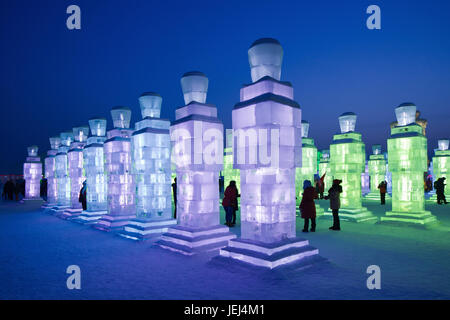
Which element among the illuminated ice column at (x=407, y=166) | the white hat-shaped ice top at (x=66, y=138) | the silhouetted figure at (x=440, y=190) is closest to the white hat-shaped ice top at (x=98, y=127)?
the white hat-shaped ice top at (x=66, y=138)

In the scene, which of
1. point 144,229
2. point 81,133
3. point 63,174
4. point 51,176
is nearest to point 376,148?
point 144,229

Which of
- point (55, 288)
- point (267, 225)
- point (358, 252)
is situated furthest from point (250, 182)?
point (55, 288)

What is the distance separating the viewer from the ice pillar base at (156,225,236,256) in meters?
6.58

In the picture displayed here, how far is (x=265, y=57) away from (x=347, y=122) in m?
7.46

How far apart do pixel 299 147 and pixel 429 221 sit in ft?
22.2

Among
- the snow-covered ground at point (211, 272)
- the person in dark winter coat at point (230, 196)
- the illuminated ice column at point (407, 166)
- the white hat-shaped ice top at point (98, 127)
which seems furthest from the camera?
the white hat-shaped ice top at point (98, 127)

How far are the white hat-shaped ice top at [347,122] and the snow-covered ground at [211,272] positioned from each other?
16.2 ft

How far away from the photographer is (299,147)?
572 cm

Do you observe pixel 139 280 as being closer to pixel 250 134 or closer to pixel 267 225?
pixel 267 225

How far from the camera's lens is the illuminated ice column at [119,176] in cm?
999

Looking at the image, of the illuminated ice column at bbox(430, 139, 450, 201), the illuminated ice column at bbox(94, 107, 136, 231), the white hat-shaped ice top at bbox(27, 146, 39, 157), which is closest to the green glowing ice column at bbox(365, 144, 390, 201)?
the illuminated ice column at bbox(430, 139, 450, 201)

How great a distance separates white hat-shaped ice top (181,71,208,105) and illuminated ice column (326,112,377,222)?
692 cm

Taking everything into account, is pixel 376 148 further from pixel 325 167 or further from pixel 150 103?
pixel 150 103

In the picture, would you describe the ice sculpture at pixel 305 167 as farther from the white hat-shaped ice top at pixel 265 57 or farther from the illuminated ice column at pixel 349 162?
the white hat-shaped ice top at pixel 265 57
